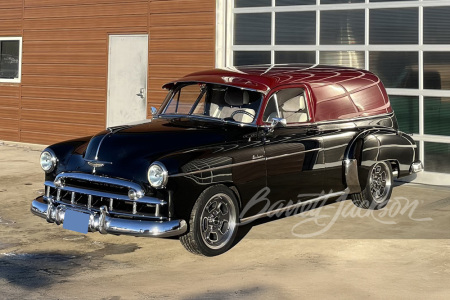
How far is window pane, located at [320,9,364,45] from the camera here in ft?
35.1

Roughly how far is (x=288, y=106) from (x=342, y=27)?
395cm

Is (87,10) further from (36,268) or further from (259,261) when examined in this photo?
(259,261)

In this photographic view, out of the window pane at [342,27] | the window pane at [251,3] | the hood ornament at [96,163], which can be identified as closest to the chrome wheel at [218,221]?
the hood ornament at [96,163]

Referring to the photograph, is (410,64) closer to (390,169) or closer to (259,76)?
(390,169)

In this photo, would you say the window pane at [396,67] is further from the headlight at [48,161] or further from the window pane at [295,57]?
the headlight at [48,161]

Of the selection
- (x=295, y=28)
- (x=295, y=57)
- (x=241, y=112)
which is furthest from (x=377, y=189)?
(x=295, y=28)

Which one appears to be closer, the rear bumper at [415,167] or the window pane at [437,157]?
the rear bumper at [415,167]

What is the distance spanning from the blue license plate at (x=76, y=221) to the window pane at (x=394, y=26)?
5890 millimetres

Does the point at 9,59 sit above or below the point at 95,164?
above

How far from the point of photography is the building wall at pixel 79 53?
41.3 ft

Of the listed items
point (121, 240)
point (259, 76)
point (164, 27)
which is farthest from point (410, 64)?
point (121, 240)

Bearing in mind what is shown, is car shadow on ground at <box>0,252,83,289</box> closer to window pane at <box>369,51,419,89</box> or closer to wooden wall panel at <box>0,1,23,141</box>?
window pane at <box>369,51,419,89</box>

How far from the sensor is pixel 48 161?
6781 millimetres

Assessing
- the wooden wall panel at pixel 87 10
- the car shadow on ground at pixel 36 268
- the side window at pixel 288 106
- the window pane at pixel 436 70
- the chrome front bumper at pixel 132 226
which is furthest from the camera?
the wooden wall panel at pixel 87 10
